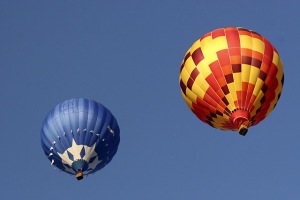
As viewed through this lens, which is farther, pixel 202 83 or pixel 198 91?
pixel 198 91

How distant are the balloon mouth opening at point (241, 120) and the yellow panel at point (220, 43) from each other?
8.26 feet

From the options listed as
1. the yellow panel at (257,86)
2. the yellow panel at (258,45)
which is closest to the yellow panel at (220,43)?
the yellow panel at (258,45)

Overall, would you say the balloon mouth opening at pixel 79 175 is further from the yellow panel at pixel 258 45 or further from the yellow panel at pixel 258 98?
the yellow panel at pixel 258 45

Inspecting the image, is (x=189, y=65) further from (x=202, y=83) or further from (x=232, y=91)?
(x=232, y=91)

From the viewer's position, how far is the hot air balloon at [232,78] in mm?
30891

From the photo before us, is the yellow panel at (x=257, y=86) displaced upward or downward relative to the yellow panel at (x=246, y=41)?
downward

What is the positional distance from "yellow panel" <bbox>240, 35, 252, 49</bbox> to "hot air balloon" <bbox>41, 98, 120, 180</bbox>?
7208 millimetres

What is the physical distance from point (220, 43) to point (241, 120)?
3118 mm

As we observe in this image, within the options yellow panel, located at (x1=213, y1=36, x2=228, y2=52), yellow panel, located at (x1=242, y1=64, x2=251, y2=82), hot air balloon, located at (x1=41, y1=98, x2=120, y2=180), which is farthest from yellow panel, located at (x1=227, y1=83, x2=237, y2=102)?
hot air balloon, located at (x1=41, y1=98, x2=120, y2=180)

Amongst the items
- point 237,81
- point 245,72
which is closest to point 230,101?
point 237,81

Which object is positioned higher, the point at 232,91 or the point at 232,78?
the point at 232,78

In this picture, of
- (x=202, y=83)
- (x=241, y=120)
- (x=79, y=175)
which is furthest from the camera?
(x=79, y=175)

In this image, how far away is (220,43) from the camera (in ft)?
104

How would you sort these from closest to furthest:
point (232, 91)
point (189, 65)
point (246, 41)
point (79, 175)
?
point (232, 91) → point (246, 41) → point (189, 65) → point (79, 175)
